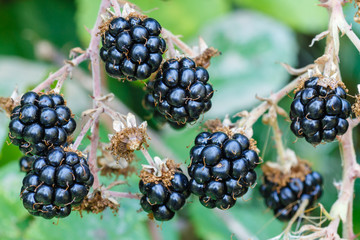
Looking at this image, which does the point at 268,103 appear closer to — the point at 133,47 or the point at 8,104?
the point at 133,47

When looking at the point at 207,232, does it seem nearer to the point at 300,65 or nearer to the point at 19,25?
the point at 300,65

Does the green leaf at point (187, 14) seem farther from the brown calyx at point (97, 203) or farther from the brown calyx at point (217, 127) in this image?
the brown calyx at point (97, 203)

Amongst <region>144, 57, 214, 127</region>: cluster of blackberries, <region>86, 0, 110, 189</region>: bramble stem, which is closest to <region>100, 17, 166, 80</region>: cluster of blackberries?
<region>144, 57, 214, 127</region>: cluster of blackberries

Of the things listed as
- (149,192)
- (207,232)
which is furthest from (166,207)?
(207,232)

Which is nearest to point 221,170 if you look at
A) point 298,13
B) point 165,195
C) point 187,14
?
point 165,195

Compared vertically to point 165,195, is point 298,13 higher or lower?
higher

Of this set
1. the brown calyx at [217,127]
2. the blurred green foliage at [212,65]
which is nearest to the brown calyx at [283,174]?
the brown calyx at [217,127]

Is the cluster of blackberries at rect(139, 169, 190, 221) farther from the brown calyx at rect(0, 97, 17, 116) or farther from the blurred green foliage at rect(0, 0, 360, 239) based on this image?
the blurred green foliage at rect(0, 0, 360, 239)
